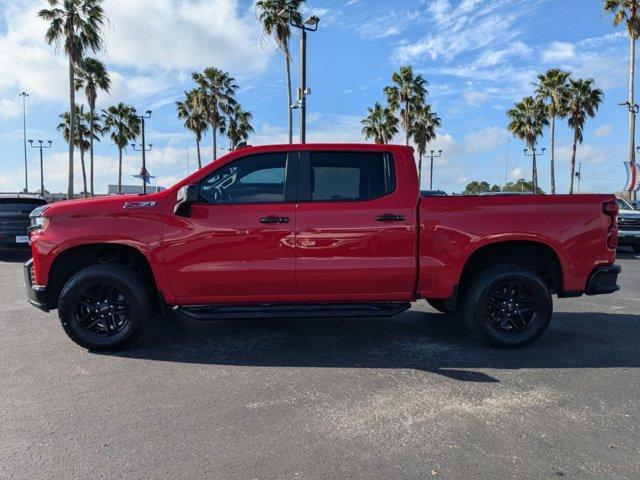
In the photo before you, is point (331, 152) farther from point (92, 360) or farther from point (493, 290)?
point (92, 360)

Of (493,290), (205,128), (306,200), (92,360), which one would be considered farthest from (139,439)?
(205,128)

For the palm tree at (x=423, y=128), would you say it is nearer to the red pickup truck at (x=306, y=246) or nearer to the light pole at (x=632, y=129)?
the light pole at (x=632, y=129)

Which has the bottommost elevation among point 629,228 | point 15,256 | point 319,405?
point 319,405

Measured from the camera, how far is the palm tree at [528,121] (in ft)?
135

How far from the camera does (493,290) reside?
16.0 ft

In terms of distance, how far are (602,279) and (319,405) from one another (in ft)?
10.4

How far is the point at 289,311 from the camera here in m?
4.70

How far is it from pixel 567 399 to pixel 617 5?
28.7 metres

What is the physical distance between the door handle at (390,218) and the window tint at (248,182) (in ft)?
3.09

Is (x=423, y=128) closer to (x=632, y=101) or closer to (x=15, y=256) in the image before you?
(x=632, y=101)

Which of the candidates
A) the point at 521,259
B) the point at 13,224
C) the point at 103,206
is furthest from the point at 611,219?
the point at 13,224

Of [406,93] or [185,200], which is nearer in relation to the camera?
[185,200]

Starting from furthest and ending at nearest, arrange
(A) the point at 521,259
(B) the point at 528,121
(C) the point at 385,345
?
(B) the point at 528,121 < (A) the point at 521,259 < (C) the point at 385,345

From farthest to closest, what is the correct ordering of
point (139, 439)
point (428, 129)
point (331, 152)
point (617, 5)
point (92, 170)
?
point (428, 129), point (92, 170), point (617, 5), point (331, 152), point (139, 439)
